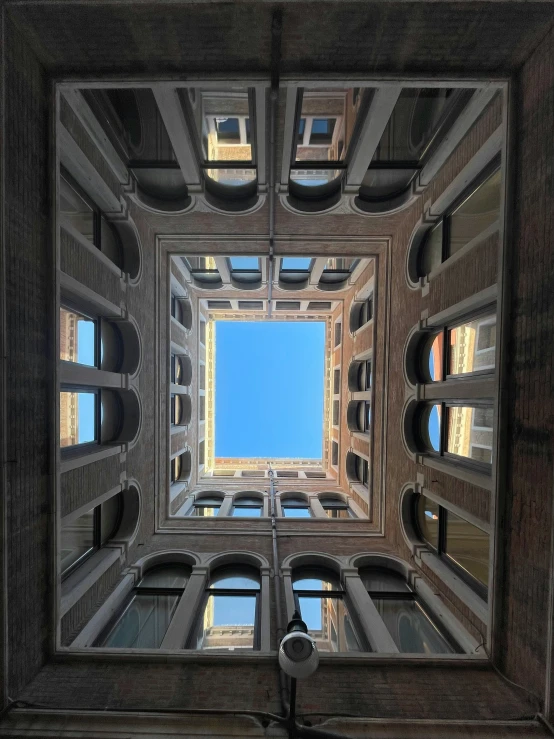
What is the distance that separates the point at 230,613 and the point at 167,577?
2.41 metres

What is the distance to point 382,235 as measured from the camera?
1315 cm

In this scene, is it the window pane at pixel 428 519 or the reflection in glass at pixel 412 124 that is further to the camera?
the window pane at pixel 428 519

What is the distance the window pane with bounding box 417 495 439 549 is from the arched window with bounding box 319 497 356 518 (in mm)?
4823

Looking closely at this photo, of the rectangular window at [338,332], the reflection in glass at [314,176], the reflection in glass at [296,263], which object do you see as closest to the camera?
the reflection in glass at [314,176]

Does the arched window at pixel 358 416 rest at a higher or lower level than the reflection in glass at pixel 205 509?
higher

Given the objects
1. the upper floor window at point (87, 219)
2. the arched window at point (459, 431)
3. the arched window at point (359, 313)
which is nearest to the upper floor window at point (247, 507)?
the arched window at point (459, 431)

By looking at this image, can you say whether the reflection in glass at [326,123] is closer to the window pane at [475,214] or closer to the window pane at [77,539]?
the window pane at [475,214]

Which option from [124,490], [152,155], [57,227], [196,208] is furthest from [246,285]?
[57,227]

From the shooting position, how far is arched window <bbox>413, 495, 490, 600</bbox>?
8.25 metres

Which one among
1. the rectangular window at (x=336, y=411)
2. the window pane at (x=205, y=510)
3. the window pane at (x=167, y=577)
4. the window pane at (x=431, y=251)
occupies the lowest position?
the window pane at (x=205, y=510)

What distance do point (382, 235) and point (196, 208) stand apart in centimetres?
602

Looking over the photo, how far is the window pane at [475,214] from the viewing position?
27.2 ft

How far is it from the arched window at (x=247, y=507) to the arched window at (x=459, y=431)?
315 inches

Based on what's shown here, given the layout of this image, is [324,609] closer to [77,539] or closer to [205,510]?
[77,539]
